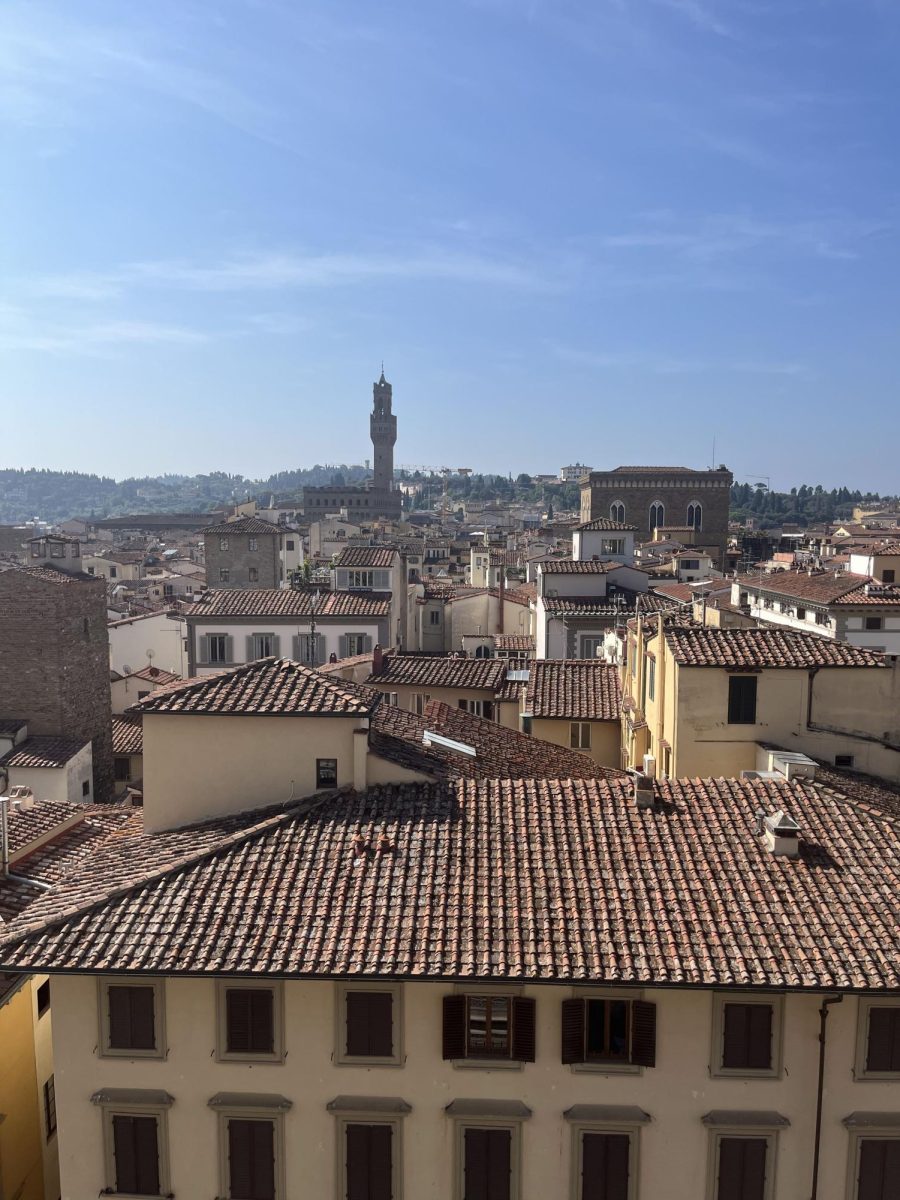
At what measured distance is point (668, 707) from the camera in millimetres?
19391

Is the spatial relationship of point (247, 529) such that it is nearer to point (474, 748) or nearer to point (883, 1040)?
point (474, 748)

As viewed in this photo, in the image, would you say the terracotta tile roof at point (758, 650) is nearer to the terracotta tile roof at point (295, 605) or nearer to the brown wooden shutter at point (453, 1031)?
the brown wooden shutter at point (453, 1031)

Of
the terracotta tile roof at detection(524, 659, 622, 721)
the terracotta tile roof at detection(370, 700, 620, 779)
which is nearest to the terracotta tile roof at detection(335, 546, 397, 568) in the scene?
the terracotta tile roof at detection(524, 659, 622, 721)

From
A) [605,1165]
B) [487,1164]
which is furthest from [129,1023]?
[605,1165]

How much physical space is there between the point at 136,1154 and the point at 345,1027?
9.95 feet

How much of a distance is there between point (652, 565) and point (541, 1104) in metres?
56.6

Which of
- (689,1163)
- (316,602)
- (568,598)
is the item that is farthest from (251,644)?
(689,1163)

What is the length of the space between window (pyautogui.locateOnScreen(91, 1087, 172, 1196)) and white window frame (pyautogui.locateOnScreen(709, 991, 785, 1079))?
641 centimetres

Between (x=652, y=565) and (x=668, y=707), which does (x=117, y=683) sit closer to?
(x=668, y=707)

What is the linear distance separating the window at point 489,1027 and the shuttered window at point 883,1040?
3.89 metres

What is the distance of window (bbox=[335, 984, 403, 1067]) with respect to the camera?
11.0m

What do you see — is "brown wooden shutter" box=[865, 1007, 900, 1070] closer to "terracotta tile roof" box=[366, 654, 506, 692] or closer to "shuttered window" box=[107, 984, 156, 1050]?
"shuttered window" box=[107, 984, 156, 1050]

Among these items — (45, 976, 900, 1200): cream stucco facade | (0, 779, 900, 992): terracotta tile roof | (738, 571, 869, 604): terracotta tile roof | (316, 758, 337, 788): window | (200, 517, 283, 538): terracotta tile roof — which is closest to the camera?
(0, 779, 900, 992): terracotta tile roof

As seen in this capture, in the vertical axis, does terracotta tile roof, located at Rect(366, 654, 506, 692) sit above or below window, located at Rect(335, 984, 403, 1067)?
above
